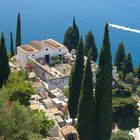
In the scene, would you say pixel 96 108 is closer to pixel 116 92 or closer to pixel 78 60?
pixel 78 60

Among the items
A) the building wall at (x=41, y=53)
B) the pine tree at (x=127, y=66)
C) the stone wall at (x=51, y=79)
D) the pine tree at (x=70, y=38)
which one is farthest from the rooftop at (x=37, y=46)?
the pine tree at (x=127, y=66)

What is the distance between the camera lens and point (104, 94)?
2375cm

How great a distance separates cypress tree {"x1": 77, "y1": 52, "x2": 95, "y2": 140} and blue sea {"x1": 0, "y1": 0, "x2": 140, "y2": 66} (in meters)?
45.1

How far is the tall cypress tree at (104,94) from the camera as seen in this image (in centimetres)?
2366

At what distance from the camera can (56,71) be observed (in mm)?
37312

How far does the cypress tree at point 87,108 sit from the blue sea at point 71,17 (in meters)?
45.1

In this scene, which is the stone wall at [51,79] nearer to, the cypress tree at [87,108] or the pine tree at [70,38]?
the pine tree at [70,38]

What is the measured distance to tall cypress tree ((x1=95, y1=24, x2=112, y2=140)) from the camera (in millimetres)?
23664

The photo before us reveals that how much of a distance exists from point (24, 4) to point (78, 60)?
89.8 meters

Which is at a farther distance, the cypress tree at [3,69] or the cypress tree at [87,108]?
the cypress tree at [3,69]

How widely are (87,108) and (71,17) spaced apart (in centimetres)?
7670

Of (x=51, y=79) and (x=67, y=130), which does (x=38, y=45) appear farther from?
(x=67, y=130)

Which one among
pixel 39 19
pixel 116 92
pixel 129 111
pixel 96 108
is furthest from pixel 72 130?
pixel 39 19

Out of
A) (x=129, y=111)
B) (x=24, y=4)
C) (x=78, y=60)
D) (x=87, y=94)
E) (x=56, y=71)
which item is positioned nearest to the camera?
(x=87, y=94)
